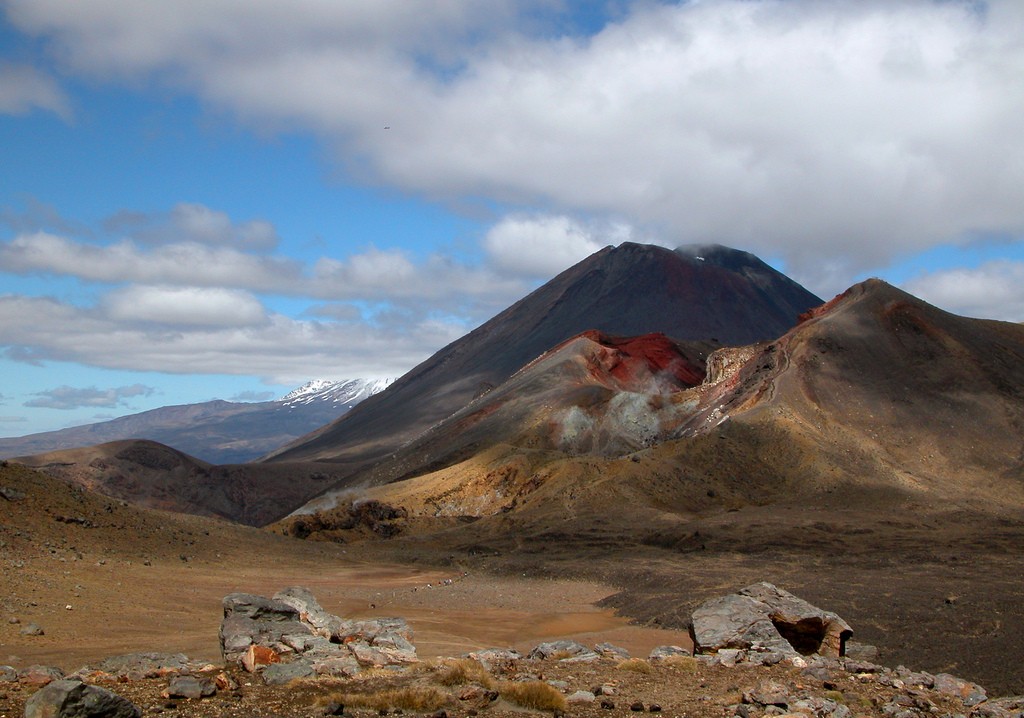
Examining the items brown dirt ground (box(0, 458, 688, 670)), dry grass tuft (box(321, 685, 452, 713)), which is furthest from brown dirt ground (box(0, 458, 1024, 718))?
dry grass tuft (box(321, 685, 452, 713))

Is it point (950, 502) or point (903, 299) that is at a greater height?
point (903, 299)

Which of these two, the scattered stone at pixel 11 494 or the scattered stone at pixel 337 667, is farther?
the scattered stone at pixel 11 494

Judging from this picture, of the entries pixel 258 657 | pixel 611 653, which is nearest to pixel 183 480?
pixel 611 653

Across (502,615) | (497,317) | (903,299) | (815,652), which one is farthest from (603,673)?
(497,317)

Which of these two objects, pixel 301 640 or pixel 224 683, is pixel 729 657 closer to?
pixel 301 640

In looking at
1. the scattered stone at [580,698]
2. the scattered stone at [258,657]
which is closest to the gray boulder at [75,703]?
the scattered stone at [258,657]

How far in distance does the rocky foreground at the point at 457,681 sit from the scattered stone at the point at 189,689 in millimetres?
18

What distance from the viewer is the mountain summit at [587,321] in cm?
13488

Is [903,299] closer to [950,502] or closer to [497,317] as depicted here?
[950,502]

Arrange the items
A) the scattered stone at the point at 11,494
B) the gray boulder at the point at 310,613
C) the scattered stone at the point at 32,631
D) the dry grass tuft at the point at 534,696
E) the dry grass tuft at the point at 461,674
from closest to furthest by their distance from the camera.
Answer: the dry grass tuft at the point at 534,696
the dry grass tuft at the point at 461,674
the gray boulder at the point at 310,613
the scattered stone at the point at 32,631
the scattered stone at the point at 11,494

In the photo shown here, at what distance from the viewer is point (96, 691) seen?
9.03m

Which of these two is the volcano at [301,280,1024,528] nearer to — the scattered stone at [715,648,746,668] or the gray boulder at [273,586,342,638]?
the gray boulder at [273,586,342,638]

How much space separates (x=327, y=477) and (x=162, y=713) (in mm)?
98628

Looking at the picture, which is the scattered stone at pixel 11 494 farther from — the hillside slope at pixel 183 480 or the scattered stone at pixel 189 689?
the hillside slope at pixel 183 480
